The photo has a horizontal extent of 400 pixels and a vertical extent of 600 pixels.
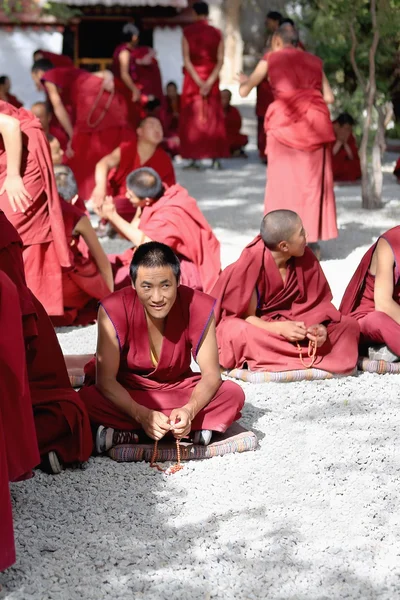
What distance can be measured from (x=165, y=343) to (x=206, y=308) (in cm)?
20

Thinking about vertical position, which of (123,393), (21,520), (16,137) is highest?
(16,137)

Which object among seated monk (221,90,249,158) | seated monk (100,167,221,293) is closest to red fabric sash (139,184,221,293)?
seated monk (100,167,221,293)

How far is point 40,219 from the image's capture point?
544 cm

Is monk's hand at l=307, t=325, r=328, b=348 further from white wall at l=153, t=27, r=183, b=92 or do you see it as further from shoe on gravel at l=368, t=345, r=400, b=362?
white wall at l=153, t=27, r=183, b=92

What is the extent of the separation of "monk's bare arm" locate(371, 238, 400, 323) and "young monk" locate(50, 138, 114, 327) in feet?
5.30

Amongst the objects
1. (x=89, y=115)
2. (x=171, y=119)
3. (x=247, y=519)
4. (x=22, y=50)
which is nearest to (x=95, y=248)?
(x=247, y=519)

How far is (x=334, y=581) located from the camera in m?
2.96

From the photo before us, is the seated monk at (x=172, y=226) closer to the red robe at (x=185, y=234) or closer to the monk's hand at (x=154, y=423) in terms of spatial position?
the red robe at (x=185, y=234)

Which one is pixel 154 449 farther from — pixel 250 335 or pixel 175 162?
pixel 175 162

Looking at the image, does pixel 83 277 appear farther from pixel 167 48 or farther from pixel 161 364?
pixel 167 48

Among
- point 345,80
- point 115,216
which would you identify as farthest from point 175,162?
point 115,216

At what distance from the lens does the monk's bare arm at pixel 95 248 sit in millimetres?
5707

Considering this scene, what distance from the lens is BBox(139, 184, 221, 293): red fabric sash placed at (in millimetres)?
6008

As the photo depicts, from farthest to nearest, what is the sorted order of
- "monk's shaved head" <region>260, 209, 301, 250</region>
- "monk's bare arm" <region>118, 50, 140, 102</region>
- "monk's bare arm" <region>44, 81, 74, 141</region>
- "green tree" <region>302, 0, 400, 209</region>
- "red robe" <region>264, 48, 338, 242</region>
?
"monk's bare arm" <region>118, 50, 140, 102</region>
"monk's bare arm" <region>44, 81, 74, 141</region>
"green tree" <region>302, 0, 400, 209</region>
"red robe" <region>264, 48, 338, 242</region>
"monk's shaved head" <region>260, 209, 301, 250</region>
